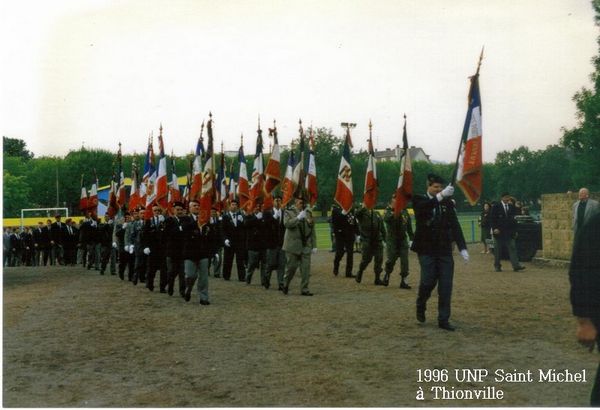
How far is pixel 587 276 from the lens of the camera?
4.61 m

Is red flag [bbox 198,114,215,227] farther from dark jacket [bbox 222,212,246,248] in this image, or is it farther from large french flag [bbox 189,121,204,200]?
dark jacket [bbox 222,212,246,248]

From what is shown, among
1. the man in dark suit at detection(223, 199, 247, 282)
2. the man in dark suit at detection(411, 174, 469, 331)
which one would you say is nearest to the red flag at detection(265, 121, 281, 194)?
the man in dark suit at detection(223, 199, 247, 282)

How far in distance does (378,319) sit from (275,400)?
420 centimetres

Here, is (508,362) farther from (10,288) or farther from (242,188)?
(10,288)

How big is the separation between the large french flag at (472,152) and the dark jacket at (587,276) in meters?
3.97

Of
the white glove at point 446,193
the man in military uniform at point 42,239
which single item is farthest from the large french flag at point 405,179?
the man in military uniform at point 42,239

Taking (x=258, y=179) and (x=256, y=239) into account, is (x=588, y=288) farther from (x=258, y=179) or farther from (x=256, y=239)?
(x=258, y=179)

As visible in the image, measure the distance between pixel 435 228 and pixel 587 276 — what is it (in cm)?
472

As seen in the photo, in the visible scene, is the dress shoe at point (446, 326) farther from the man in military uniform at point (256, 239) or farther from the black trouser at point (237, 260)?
the black trouser at point (237, 260)

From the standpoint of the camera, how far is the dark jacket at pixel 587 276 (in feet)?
15.0

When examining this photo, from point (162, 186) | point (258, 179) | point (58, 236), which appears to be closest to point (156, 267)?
point (162, 186)

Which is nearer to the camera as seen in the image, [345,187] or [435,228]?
[435,228]

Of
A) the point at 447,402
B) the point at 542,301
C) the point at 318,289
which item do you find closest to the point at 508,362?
the point at 447,402

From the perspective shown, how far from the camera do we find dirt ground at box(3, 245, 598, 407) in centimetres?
611
